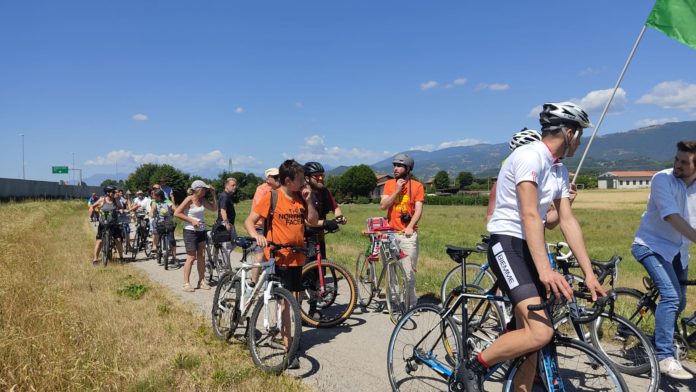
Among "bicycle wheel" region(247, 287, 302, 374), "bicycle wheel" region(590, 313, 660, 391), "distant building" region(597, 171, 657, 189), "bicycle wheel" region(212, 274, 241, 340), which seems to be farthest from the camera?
"distant building" region(597, 171, 657, 189)

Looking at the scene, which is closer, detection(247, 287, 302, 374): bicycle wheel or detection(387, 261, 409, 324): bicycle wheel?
detection(247, 287, 302, 374): bicycle wheel

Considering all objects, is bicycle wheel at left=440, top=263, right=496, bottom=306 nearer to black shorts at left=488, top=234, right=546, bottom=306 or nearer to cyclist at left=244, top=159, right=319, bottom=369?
cyclist at left=244, top=159, right=319, bottom=369

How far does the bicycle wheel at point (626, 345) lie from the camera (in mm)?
3631

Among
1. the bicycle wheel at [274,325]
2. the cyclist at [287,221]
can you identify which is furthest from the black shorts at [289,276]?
the bicycle wheel at [274,325]

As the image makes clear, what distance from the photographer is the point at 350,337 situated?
18.6 feet

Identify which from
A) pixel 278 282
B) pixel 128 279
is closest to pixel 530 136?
pixel 278 282

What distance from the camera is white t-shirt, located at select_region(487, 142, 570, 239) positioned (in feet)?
9.21

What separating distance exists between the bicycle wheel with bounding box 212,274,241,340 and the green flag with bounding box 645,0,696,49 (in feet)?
19.2

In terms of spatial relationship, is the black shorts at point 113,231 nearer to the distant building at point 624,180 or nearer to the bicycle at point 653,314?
the bicycle at point 653,314

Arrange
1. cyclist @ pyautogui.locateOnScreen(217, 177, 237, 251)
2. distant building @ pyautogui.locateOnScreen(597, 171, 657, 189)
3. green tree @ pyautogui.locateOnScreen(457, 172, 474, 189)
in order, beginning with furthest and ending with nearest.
A: distant building @ pyautogui.locateOnScreen(597, 171, 657, 189)
green tree @ pyautogui.locateOnScreen(457, 172, 474, 189)
cyclist @ pyautogui.locateOnScreen(217, 177, 237, 251)

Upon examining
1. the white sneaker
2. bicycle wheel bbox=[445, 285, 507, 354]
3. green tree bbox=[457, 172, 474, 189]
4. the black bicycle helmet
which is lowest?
green tree bbox=[457, 172, 474, 189]

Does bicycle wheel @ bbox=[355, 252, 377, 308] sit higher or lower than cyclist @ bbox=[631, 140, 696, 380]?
lower

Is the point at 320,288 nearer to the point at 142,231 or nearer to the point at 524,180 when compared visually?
the point at 524,180

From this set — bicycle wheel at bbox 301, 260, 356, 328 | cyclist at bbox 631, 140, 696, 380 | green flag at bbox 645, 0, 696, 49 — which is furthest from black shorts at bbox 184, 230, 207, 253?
green flag at bbox 645, 0, 696, 49
